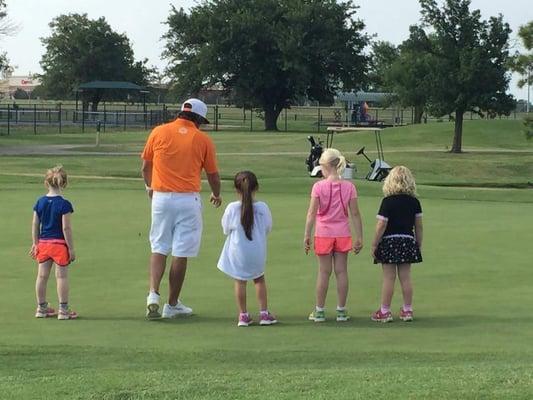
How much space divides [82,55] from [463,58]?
74.9 metres

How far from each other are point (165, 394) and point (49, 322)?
3.19 meters

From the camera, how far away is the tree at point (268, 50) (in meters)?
75.3

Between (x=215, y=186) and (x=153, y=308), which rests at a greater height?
(x=215, y=186)

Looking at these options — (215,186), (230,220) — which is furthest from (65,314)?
(215,186)

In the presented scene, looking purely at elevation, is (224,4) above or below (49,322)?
above

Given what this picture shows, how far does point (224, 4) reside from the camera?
78.8 meters

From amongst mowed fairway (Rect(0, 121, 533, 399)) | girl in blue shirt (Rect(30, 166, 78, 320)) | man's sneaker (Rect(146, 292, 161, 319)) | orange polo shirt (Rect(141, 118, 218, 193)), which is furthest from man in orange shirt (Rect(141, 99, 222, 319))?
girl in blue shirt (Rect(30, 166, 78, 320))

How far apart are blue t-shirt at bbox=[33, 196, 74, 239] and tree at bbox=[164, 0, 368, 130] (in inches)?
2612

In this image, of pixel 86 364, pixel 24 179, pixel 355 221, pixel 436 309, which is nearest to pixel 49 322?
pixel 86 364

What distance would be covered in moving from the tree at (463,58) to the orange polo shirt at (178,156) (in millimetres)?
34922

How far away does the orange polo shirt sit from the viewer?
29.5ft

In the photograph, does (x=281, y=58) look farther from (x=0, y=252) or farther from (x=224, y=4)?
(x=0, y=252)

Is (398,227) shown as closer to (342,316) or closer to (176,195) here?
(342,316)

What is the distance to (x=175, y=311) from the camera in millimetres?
8594
